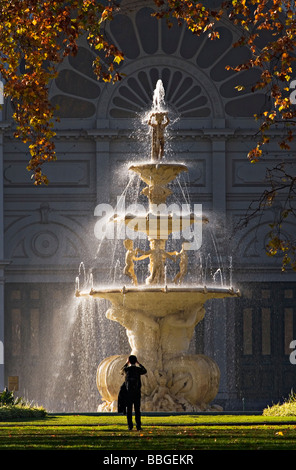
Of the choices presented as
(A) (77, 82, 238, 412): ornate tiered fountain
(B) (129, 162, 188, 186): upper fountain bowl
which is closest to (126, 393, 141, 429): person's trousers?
(A) (77, 82, 238, 412): ornate tiered fountain

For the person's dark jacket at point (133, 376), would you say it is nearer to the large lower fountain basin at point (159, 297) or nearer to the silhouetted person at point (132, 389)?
the silhouetted person at point (132, 389)

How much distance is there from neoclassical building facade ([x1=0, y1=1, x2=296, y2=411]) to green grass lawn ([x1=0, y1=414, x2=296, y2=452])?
13.8 metres

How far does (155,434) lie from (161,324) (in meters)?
6.88

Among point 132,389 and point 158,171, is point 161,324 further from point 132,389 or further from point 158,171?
point 132,389

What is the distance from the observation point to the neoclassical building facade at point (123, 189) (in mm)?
32625

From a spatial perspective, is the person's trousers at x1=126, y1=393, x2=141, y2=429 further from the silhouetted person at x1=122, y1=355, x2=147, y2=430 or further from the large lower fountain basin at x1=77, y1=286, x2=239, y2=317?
the large lower fountain basin at x1=77, y1=286, x2=239, y2=317

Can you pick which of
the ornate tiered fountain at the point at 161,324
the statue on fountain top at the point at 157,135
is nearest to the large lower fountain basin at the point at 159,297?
the ornate tiered fountain at the point at 161,324

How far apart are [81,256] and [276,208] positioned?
17.7 feet

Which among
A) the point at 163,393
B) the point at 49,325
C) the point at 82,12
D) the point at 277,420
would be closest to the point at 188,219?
the point at 163,393

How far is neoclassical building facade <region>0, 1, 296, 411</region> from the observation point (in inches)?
1284

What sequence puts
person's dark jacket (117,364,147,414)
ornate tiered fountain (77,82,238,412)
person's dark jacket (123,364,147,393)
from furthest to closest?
1. ornate tiered fountain (77,82,238,412)
2. person's dark jacket (123,364,147,393)
3. person's dark jacket (117,364,147,414)

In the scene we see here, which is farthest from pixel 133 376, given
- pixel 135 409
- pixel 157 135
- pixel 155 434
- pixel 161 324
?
pixel 157 135
